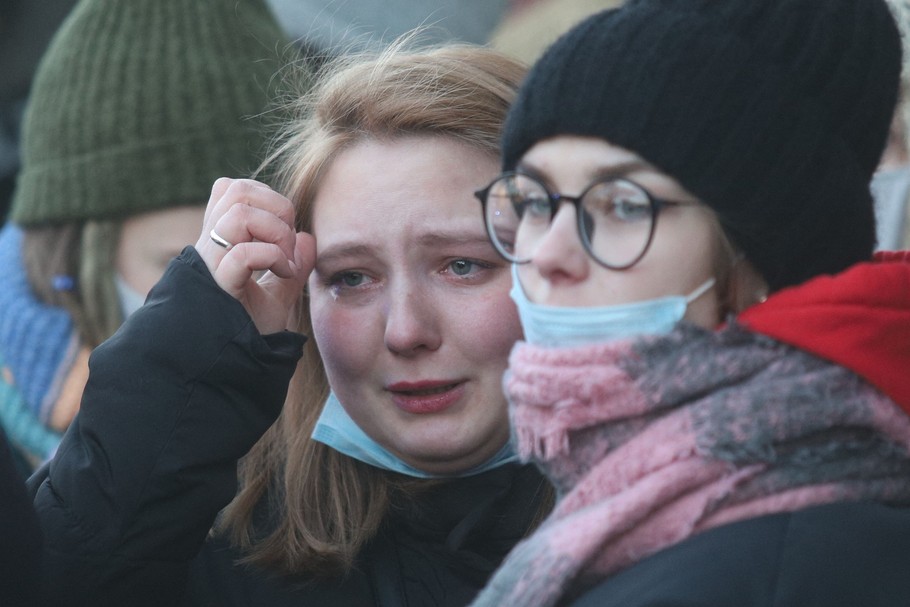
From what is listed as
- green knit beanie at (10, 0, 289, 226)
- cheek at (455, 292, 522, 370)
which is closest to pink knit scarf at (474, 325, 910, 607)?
cheek at (455, 292, 522, 370)

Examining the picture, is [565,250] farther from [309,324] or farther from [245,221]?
[309,324]

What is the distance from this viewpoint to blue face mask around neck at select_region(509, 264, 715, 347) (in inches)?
67.3

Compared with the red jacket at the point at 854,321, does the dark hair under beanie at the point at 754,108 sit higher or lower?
higher

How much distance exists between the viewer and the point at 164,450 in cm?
212

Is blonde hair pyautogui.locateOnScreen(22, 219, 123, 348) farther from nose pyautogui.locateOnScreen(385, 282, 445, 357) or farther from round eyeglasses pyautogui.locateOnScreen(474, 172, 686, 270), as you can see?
round eyeglasses pyautogui.locateOnScreen(474, 172, 686, 270)

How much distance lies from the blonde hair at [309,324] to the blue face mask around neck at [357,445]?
4 cm

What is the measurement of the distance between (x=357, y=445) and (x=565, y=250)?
84 centimetres

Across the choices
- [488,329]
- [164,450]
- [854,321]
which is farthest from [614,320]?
[164,450]

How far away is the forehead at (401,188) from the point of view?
2.30 metres

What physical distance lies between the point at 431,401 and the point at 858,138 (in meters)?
0.88

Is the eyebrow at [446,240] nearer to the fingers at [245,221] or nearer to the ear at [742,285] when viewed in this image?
the fingers at [245,221]

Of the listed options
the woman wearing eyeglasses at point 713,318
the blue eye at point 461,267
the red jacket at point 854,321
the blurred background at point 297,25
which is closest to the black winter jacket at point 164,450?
the blue eye at point 461,267

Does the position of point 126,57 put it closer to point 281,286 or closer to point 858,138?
point 281,286

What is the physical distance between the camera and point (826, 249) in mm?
1757
